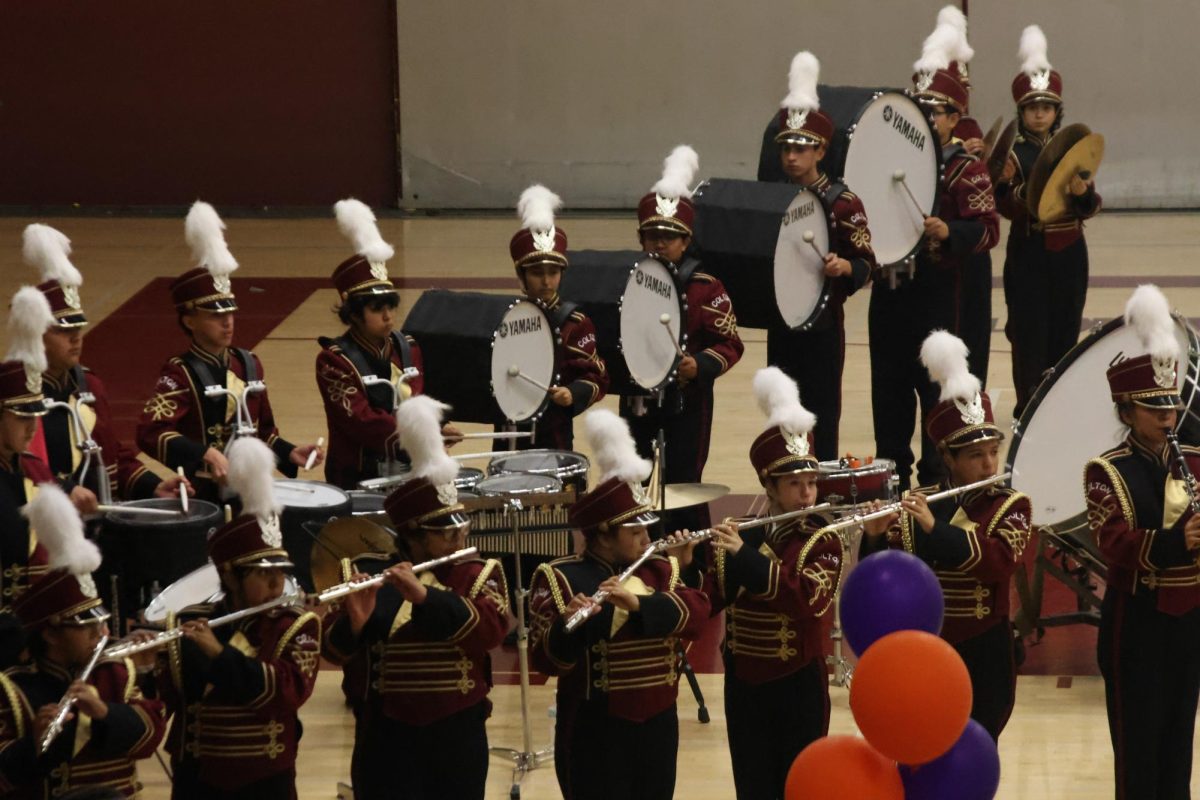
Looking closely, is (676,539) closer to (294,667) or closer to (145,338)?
→ (294,667)

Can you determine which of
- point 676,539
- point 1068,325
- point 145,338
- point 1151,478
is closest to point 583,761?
point 676,539

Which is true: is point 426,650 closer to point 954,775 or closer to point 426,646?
point 426,646

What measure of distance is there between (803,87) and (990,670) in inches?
142

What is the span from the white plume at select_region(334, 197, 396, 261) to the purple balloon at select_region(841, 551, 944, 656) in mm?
2560

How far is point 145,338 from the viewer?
12.7 metres

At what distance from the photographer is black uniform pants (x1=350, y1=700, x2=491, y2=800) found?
5711mm

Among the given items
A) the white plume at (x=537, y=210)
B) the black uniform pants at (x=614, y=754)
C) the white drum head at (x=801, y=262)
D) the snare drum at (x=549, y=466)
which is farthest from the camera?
the white drum head at (x=801, y=262)

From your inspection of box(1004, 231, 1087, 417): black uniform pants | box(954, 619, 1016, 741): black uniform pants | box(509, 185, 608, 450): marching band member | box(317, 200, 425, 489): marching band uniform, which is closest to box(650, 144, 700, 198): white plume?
box(509, 185, 608, 450): marching band member

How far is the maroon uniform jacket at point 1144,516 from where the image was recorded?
19.5 ft

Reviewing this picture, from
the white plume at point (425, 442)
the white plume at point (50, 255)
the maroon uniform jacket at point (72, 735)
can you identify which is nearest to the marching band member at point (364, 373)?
the white plume at point (50, 255)

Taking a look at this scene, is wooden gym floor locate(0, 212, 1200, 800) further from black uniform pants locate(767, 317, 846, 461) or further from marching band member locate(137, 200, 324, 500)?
marching band member locate(137, 200, 324, 500)

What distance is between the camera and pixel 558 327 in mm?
7766

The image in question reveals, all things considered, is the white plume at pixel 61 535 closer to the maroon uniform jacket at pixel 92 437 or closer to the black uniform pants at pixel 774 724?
the maroon uniform jacket at pixel 92 437

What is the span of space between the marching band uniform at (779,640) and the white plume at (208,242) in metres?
2.20
